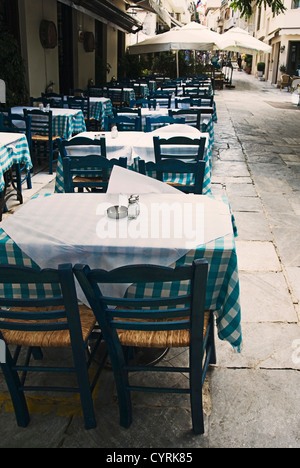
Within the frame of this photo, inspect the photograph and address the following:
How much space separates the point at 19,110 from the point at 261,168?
415 centimetres

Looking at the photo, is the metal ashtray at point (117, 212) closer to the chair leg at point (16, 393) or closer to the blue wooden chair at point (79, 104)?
the chair leg at point (16, 393)

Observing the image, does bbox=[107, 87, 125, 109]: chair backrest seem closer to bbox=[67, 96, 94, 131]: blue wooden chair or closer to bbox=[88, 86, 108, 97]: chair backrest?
bbox=[88, 86, 108, 97]: chair backrest

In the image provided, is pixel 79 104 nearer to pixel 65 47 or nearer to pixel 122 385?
pixel 65 47

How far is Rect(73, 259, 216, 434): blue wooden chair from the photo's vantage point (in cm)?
152

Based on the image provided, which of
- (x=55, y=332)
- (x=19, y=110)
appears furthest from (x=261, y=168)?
(x=55, y=332)

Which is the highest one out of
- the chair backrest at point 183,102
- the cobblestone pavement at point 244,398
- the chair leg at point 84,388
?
the chair backrest at point 183,102

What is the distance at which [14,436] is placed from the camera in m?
1.97

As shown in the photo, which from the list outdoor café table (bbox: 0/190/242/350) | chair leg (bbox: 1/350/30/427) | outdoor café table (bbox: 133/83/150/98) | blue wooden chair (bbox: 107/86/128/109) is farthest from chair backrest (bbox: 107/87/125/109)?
chair leg (bbox: 1/350/30/427)

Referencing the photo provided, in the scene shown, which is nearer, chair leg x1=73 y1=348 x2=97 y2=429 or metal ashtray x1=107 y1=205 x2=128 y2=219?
chair leg x1=73 y1=348 x2=97 y2=429

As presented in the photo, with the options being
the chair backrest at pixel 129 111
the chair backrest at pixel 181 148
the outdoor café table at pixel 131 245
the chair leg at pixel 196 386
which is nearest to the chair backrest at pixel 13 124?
the chair backrest at pixel 129 111

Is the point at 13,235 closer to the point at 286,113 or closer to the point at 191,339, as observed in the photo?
the point at 191,339

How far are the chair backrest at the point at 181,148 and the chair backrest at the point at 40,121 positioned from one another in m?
2.23

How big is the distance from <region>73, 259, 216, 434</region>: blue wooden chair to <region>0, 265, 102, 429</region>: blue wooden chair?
9 centimetres

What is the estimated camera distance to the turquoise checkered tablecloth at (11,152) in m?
4.37
